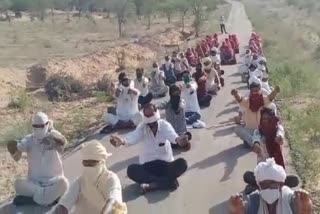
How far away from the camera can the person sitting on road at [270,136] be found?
1055 centimetres

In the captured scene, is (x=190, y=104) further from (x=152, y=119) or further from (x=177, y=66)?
(x=177, y=66)

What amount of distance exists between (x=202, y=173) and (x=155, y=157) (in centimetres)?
170

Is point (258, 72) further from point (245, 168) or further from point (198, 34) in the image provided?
point (198, 34)

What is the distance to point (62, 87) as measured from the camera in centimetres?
2650

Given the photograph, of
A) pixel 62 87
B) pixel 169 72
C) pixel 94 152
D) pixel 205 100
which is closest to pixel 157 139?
pixel 94 152


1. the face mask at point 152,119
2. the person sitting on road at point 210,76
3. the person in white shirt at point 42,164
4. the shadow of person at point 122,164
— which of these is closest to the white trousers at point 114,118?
the shadow of person at point 122,164

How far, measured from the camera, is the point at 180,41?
50719 mm

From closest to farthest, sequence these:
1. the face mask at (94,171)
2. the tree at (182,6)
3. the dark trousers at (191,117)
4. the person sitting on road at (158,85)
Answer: the face mask at (94,171)
the dark trousers at (191,117)
the person sitting on road at (158,85)
the tree at (182,6)

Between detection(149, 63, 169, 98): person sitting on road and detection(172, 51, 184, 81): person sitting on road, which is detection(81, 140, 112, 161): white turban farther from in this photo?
detection(172, 51, 184, 81): person sitting on road

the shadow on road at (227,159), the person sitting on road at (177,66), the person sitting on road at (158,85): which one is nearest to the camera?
the shadow on road at (227,159)

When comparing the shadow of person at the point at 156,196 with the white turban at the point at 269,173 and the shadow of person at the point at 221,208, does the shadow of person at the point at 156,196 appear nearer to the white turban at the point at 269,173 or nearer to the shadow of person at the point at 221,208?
the shadow of person at the point at 221,208

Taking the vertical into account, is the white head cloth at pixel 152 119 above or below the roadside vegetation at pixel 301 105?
above

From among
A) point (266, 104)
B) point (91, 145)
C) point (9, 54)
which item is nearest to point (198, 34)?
point (9, 54)

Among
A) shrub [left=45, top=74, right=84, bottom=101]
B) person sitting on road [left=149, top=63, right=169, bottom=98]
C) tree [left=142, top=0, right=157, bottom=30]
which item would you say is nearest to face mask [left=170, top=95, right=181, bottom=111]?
person sitting on road [left=149, top=63, right=169, bottom=98]
